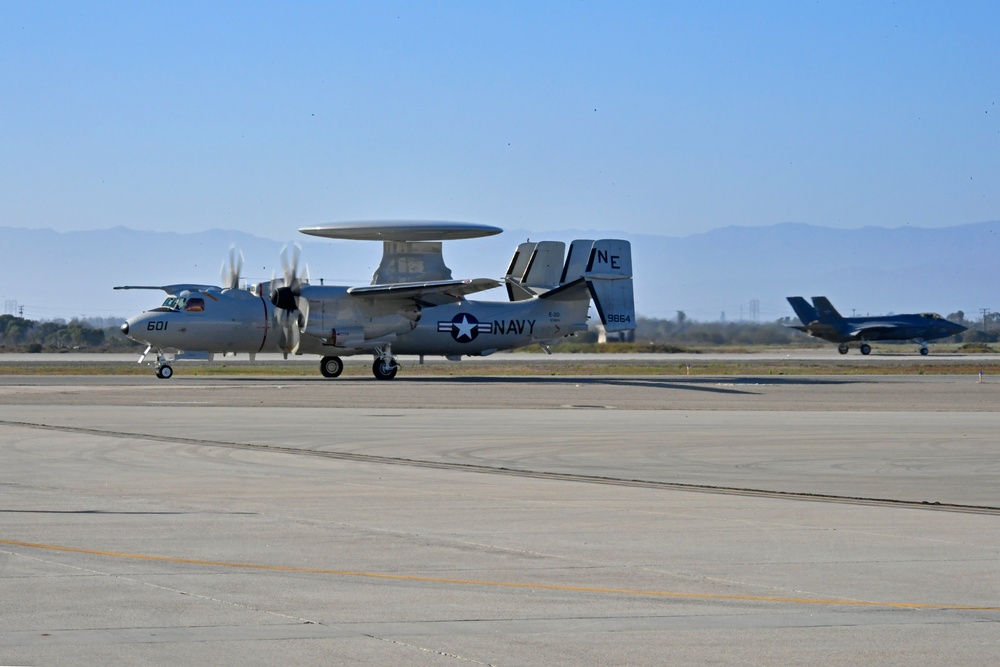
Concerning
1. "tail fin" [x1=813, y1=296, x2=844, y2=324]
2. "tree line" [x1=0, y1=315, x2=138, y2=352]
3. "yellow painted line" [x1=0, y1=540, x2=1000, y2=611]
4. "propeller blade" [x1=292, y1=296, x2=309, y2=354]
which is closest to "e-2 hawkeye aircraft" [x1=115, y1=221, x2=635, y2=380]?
"propeller blade" [x1=292, y1=296, x2=309, y2=354]

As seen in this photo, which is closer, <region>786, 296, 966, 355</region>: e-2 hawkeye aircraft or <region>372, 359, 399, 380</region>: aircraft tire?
<region>372, 359, 399, 380</region>: aircraft tire

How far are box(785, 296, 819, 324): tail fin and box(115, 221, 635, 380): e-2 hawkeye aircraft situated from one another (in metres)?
44.2

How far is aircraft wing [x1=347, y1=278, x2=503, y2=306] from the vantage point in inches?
1620

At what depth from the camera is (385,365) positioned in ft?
144

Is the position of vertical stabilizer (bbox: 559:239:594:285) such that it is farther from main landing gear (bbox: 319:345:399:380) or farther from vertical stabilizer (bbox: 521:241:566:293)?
main landing gear (bbox: 319:345:399:380)

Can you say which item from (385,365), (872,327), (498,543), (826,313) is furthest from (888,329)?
(498,543)

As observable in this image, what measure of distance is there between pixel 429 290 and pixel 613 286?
9.70 metres

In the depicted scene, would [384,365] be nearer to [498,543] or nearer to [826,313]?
[498,543]

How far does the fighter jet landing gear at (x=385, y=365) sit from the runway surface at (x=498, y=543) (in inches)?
802

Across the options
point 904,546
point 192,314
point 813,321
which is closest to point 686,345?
point 813,321

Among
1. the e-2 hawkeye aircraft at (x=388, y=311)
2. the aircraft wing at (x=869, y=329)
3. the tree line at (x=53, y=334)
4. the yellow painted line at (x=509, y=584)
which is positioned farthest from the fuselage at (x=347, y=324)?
the tree line at (x=53, y=334)

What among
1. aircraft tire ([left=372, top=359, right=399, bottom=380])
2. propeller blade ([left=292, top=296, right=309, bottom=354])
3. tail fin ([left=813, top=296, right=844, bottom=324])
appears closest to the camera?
propeller blade ([left=292, top=296, right=309, bottom=354])

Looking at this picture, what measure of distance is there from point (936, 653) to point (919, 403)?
25.7 metres

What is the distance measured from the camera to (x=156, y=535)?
1055 centimetres
